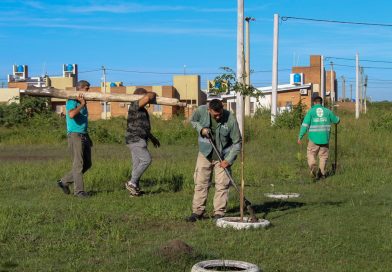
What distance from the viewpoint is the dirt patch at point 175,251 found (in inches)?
231

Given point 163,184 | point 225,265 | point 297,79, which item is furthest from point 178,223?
point 297,79

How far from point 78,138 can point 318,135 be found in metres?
5.92

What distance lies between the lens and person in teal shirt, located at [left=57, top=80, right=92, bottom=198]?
10.4 metres

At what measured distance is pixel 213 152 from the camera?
28.0 ft

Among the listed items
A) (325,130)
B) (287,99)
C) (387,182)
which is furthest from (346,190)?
(287,99)

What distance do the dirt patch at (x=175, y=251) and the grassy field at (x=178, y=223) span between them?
0.04ft

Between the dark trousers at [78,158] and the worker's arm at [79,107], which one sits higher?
the worker's arm at [79,107]

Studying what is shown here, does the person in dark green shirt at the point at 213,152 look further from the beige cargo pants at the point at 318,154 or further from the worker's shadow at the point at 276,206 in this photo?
the beige cargo pants at the point at 318,154

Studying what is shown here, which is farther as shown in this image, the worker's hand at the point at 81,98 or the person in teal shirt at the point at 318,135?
the person in teal shirt at the point at 318,135

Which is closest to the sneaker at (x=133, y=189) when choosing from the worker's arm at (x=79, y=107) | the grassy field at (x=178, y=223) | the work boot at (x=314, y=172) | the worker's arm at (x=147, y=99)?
the grassy field at (x=178, y=223)

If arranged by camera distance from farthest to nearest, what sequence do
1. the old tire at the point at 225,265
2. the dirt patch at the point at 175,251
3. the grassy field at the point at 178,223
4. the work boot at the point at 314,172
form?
the work boot at the point at 314,172, the grassy field at the point at 178,223, the dirt patch at the point at 175,251, the old tire at the point at 225,265

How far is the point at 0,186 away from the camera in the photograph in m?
11.8

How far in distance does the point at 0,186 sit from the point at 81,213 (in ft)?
12.8

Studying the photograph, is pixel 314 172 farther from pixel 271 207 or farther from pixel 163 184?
pixel 271 207
